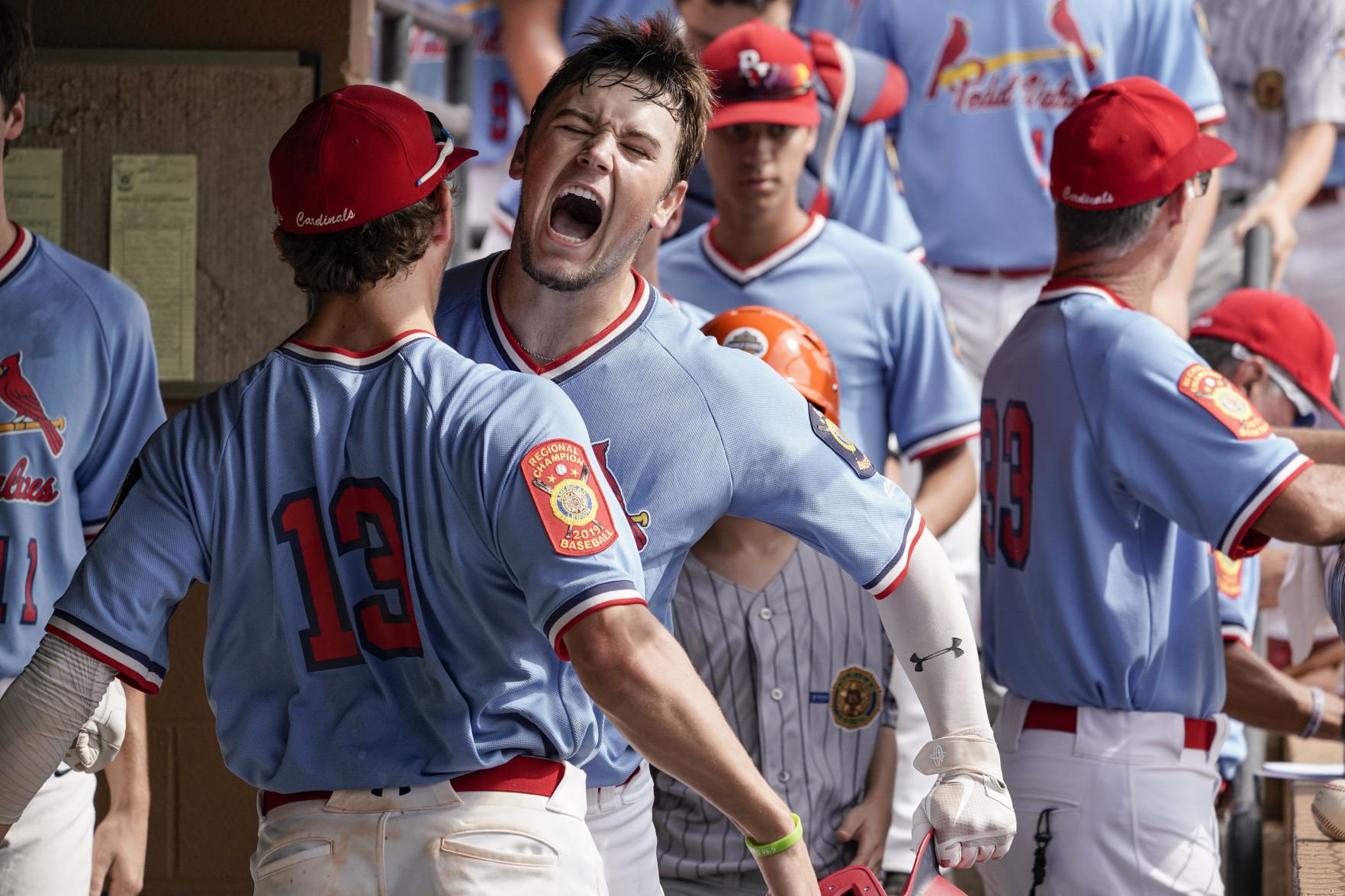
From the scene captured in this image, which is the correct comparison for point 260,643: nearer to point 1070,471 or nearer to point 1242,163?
point 1070,471

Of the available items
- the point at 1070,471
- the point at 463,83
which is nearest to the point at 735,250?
the point at 463,83

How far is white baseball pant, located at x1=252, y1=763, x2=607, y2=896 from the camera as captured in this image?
2000mm

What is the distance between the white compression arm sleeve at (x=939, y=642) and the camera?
2.41m

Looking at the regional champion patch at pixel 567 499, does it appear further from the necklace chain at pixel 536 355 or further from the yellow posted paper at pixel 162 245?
the yellow posted paper at pixel 162 245

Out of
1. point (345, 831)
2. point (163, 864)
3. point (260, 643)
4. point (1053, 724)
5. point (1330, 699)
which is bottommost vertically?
point (163, 864)

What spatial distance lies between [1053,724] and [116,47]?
2545 mm

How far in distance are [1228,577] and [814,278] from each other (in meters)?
1.29

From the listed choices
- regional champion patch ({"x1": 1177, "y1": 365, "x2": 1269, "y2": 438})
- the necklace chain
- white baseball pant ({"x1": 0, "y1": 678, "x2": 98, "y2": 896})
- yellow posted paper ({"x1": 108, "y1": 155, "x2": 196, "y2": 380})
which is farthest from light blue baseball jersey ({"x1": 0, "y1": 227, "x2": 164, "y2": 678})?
regional champion patch ({"x1": 1177, "y1": 365, "x2": 1269, "y2": 438})

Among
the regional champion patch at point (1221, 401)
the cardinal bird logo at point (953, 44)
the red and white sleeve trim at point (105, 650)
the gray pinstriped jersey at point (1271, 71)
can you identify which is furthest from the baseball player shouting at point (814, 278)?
the gray pinstriped jersey at point (1271, 71)

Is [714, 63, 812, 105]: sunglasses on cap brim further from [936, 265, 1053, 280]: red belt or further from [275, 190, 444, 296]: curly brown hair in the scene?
[275, 190, 444, 296]: curly brown hair

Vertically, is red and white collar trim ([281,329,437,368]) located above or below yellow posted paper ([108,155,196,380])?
above

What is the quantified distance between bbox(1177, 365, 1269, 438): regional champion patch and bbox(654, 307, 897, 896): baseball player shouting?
0.68 m

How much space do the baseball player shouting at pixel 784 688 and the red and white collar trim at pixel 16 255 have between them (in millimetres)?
1414

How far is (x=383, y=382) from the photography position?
2.07 metres
